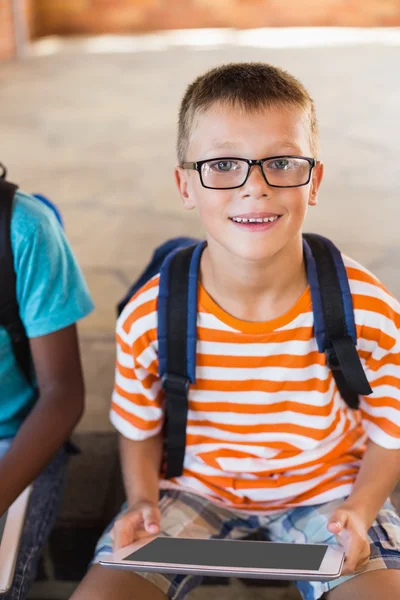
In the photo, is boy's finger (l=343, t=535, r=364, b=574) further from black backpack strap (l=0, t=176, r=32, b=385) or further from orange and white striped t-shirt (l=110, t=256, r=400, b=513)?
black backpack strap (l=0, t=176, r=32, b=385)

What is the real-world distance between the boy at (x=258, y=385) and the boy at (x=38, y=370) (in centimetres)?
12

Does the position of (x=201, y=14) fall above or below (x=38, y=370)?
above

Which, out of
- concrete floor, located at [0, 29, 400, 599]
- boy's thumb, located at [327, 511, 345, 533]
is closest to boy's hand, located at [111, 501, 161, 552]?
boy's thumb, located at [327, 511, 345, 533]

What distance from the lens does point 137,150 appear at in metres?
4.47

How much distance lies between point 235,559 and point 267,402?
32cm

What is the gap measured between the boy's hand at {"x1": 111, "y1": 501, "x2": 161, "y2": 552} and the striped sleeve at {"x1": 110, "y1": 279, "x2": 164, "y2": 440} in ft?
0.47

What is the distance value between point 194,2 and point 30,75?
2.03 m

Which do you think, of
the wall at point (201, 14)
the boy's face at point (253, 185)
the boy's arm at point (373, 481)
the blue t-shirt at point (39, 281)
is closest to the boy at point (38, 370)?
the blue t-shirt at point (39, 281)

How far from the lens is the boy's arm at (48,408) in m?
1.46

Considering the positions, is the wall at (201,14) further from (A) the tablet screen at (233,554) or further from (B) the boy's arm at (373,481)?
(A) the tablet screen at (233,554)

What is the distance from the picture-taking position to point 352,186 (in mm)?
3844

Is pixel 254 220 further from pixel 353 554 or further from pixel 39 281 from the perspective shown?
pixel 353 554

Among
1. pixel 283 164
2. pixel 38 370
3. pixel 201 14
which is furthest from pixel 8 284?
pixel 201 14

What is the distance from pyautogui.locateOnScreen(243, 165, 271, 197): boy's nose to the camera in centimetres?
125
